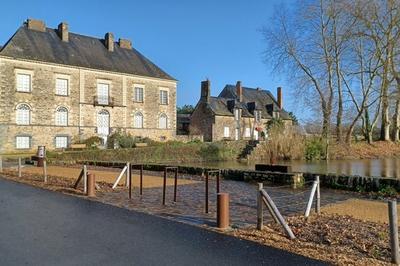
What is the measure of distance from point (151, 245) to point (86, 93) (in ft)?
105

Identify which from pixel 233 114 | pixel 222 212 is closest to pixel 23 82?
pixel 233 114

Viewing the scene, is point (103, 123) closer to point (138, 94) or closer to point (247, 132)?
point (138, 94)

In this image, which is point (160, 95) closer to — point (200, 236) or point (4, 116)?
point (4, 116)

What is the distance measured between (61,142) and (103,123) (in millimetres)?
4508

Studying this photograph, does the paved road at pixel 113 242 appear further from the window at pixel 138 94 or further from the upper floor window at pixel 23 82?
the window at pixel 138 94

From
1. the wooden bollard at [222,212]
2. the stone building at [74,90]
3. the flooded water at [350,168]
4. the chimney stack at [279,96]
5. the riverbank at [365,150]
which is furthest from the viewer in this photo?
the chimney stack at [279,96]

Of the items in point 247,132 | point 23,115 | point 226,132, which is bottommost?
point 226,132

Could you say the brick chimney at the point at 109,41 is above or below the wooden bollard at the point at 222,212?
above

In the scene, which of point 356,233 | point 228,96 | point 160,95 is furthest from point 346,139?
point 356,233

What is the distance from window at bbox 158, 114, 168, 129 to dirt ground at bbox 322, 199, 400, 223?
32.6 m

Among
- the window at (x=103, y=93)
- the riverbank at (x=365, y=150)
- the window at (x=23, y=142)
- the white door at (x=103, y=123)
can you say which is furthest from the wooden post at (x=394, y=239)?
the window at (x=103, y=93)

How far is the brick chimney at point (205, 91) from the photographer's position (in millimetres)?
44875

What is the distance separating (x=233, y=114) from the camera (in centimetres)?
4653

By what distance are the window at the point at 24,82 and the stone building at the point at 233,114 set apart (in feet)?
66.0
